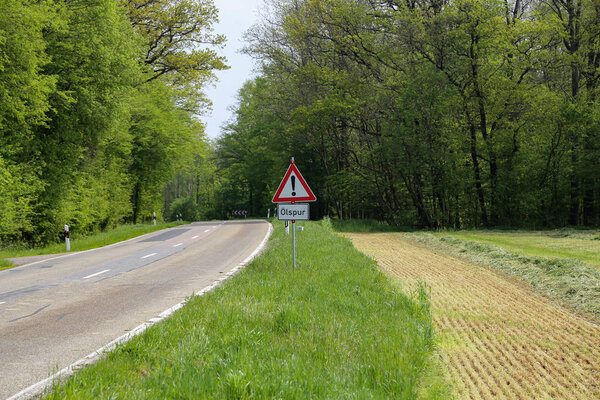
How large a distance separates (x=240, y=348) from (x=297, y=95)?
32412 millimetres

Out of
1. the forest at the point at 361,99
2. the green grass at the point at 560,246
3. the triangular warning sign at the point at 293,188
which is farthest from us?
the forest at the point at 361,99

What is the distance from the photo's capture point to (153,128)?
1357 inches

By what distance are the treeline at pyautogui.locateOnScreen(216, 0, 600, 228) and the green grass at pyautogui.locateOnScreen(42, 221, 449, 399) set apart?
21566 mm

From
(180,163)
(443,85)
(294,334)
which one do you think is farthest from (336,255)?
(180,163)

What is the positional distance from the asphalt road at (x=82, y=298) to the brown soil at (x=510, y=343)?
436 centimetres

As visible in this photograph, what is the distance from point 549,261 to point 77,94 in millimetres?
18967

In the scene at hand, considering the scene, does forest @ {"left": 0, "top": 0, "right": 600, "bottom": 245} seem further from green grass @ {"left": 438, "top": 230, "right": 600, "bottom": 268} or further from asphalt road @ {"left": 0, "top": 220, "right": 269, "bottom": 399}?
green grass @ {"left": 438, "top": 230, "right": 600, "bottom": 268}

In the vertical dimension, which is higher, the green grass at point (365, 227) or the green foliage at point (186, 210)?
the green foliage at point (186, 210)

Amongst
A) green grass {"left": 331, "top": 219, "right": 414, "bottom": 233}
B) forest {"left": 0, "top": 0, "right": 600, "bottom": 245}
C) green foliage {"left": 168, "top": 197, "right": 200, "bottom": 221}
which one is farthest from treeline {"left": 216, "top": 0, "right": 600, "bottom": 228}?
green foliage {"left": 168, "top": 197, "right": 200, "bottom": 221}

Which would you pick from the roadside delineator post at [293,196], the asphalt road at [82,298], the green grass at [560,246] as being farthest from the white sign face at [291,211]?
the green grass at [560,246]

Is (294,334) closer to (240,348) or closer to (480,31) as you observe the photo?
(240,348)

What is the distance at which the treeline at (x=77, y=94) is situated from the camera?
15906 millimetres

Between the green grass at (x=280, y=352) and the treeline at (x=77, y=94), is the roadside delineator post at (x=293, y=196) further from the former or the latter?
the treeline at (x=77, y=94)

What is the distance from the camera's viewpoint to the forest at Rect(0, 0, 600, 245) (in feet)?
62.1
